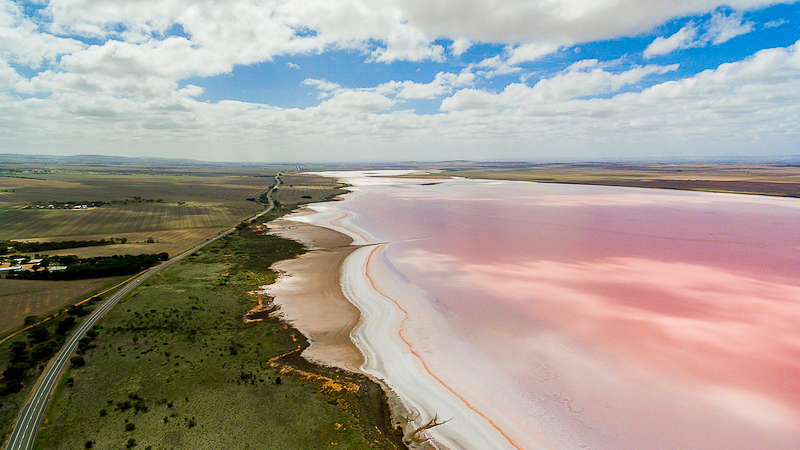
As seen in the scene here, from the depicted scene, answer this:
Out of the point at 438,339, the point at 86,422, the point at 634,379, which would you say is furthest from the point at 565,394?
the point at 86,422

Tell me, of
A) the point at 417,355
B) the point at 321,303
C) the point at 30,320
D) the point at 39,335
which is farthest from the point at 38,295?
the point at 417,355

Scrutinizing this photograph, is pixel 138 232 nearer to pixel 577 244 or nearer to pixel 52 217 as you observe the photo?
pixel 52 217

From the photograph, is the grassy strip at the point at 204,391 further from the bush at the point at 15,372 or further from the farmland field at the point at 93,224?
the farmland field at the point at 93,224

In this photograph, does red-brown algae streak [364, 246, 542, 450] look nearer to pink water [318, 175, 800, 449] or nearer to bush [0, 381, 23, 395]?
pink water [318, 175, 800, 449]

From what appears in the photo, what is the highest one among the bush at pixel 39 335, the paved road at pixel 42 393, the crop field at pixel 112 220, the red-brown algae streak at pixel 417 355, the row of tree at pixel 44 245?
the crop field at pixel 112 220

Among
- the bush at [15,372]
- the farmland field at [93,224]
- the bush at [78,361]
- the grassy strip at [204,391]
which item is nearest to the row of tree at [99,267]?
the farmland field at [93,224]

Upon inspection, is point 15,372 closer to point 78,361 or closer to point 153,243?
point 78,361
